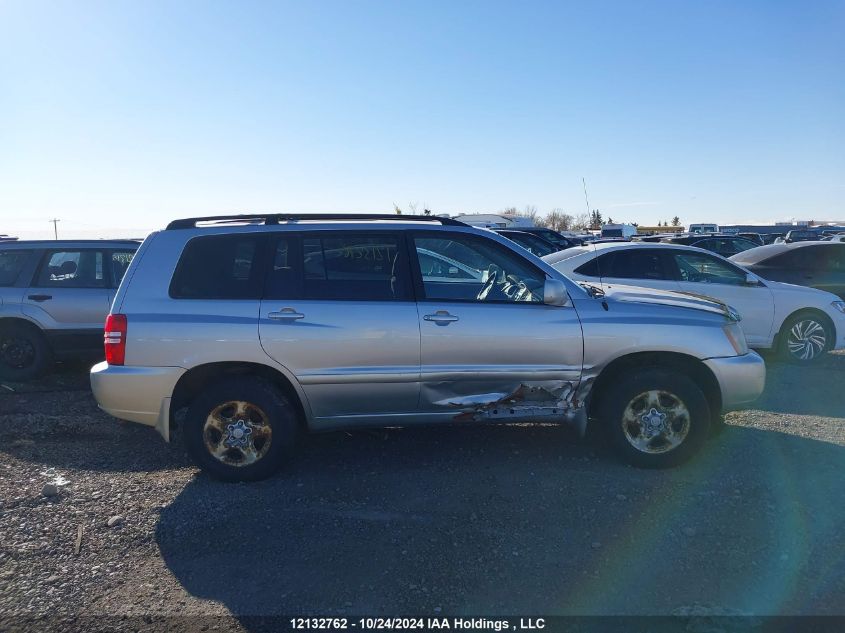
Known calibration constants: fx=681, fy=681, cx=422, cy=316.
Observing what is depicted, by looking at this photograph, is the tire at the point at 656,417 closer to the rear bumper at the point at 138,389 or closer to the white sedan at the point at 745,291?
the rear bumper at the point at 138,389

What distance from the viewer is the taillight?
15.6ft

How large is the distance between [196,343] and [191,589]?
Result: 5.69 ft

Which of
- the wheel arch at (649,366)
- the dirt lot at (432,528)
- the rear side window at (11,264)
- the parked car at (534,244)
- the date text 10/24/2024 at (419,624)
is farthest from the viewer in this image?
the parked car at (534,244)

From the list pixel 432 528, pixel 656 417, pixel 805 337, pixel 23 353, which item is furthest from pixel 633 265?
pixel 23 353

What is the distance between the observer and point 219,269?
498cm

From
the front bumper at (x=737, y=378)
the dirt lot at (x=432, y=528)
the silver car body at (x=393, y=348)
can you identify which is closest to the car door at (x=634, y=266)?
the dirt lot at (x=432, y=528)

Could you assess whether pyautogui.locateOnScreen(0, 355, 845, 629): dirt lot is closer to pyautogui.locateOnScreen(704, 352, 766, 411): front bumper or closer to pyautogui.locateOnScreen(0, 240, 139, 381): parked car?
pyautogui.locateOnScreen(704, 352, 766, 411): front bumper

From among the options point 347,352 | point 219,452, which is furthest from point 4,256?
point 347,352

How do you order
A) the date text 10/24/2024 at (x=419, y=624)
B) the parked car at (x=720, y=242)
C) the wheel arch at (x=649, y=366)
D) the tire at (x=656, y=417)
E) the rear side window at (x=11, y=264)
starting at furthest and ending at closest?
the parked car at (x=720, y=242)
the rear side window at (x=11, y=264)
the wheel arch at (x=649, y=366)
the tire at (x=656, y=417)
the date text 10/24/2024 at (x=419, y=624)

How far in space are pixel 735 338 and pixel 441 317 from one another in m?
2.31

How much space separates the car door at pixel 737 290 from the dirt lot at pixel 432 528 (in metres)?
3.13

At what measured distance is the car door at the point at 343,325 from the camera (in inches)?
190

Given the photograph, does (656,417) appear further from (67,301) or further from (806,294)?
(67,301)

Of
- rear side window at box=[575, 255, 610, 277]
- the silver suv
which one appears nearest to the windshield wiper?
the silver suv
